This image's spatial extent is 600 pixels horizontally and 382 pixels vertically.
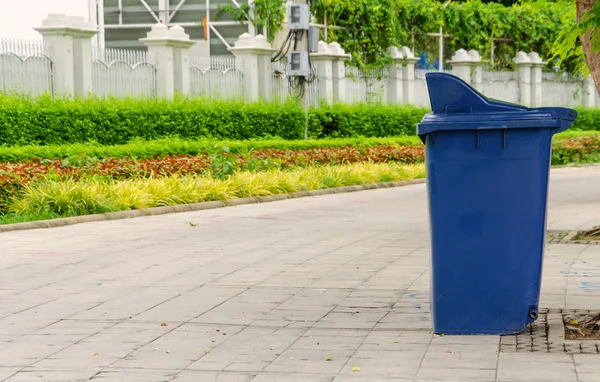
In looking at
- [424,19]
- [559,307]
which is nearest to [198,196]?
[559,307]

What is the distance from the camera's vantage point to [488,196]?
6.82m

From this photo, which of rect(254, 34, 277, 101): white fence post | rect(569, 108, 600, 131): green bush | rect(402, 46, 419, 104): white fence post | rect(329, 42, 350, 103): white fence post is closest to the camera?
rect(254, 34, 277, 101): white fence post

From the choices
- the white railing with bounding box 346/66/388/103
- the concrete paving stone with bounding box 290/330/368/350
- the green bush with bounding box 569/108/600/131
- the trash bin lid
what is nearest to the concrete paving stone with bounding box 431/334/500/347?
the concrete paving stone with bounding box 290/330/368/350

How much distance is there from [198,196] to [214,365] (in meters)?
11.2

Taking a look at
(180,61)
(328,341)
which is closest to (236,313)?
(328,341)

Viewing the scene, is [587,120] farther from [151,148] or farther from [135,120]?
[151,148]

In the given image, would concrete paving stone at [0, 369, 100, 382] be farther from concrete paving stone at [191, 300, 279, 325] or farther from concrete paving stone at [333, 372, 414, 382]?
concrete paving stone at [191, 300, 279, 325]

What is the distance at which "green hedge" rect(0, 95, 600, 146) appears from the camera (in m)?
21.2

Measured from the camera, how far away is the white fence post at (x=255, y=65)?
2941cm

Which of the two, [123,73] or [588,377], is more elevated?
[123,73]

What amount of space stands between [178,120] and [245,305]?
1723 cm

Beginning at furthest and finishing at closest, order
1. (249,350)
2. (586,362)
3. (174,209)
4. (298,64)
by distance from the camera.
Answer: (298,64), (174,209), (249,350), (586,362)

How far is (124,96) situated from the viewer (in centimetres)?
2491

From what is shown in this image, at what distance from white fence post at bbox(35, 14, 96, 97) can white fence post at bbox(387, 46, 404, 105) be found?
1431cm
